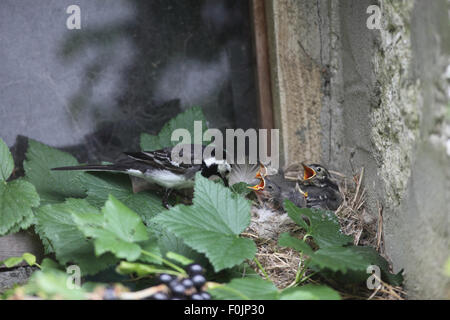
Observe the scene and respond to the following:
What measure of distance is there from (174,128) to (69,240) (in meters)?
1.08

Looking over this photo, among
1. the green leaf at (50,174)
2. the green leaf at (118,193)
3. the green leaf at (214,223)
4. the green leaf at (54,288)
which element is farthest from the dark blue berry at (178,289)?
the green leaf at (50,174)

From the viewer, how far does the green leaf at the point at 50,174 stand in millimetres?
2355

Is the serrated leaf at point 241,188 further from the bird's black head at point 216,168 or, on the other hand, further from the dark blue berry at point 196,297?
the dark blue berry at point 196,297

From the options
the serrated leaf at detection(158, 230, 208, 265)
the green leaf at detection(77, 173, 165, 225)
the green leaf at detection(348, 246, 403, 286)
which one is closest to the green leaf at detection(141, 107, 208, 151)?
the green leaf at detection(77, 173, 165, 225)

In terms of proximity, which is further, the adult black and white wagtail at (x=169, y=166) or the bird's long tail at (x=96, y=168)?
the adult black and white wagtail at (x=169, y=166)

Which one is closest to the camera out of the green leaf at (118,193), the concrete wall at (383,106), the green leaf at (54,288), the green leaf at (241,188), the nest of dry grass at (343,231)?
the green leaf at (54,288)

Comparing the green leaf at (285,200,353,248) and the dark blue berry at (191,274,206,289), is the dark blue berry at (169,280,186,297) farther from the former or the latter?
the green leaf at (285,200,353,248)

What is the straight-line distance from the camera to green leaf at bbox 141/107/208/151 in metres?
2.66

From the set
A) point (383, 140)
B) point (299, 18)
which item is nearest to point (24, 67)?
point (299, 18)

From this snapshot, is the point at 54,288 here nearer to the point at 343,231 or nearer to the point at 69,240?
the point at 69,240

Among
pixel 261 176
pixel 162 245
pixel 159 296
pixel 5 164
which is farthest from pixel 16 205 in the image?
pixel 261 176

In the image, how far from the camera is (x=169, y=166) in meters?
2.53

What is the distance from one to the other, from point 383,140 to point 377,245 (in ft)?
1.49

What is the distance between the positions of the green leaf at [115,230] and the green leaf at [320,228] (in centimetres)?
64
